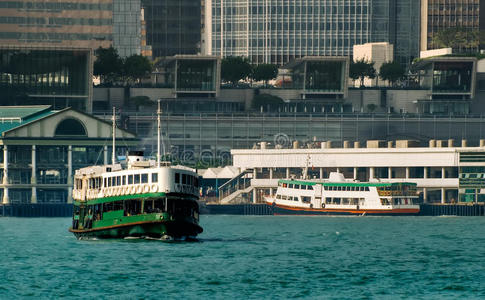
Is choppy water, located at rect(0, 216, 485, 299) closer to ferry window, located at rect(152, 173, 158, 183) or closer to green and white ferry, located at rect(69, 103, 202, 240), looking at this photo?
green and white ferry, located at rect(69, 103, 202, 240)

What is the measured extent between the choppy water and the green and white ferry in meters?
1.60

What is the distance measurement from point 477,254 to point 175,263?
108ft

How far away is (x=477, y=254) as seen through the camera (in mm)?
129625

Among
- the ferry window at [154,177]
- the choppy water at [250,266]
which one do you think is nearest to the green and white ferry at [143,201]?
the ferry window at [154,177]

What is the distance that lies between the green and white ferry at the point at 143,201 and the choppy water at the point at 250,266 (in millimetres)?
1600

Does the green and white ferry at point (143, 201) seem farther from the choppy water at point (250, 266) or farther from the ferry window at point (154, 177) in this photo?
the choppy water at point (250, 266)

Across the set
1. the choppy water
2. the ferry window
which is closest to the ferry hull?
the choppy water

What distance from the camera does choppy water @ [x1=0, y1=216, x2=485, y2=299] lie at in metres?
99.2

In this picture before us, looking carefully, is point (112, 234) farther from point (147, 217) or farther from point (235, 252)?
point (235, 252)

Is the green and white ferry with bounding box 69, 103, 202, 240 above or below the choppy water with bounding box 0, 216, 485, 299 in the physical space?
above

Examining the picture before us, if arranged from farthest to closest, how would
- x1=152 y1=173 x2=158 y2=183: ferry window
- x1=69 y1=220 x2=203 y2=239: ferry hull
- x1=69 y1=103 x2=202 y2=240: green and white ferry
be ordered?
1. x1=69 y1=220 x2=203 y2=239: ferry hull
2. x1=152 y1=173 x2=158 y2=183: ferry window
3. x1=69 y1=103 x2=202 y2=240: green and white ferry

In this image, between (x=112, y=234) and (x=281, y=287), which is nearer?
(x=281, y=287)

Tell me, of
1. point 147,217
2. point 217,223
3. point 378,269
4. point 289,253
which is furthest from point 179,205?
point 217,223

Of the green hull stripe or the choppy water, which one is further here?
the green hull stripe
